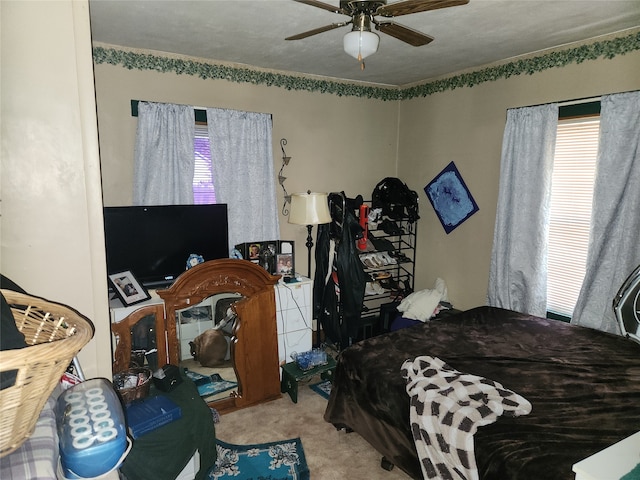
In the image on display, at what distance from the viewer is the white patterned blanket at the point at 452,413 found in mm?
1776

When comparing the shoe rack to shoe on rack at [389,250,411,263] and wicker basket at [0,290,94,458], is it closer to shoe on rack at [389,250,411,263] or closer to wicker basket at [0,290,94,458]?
shoe on rack at [389,250,411,263]

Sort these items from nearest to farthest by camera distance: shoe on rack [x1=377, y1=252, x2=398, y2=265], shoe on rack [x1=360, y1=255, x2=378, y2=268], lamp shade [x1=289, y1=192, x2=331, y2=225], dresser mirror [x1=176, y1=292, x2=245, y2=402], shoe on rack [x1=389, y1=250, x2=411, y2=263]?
dresser mirror [x1=176, y1=292, x2=245, y2=402] → lamp shade [x1=289, y1=192, x2=331, y2=225] → shoe on rack [x1=360, y1=255, x2=378, y2=268] → shoe on rack [x1=377, y1=252, x2=398, y2=265] → shoe on rack [x1=389, y1=250, x2=411, y2=263]

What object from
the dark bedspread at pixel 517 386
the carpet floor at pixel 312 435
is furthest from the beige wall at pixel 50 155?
the carpet floor at pixel 312 435

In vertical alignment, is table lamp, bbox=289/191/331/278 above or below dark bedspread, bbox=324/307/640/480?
above

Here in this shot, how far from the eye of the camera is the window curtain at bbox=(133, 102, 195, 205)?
3080mm

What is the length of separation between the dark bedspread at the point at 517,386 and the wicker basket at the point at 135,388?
3.75ft

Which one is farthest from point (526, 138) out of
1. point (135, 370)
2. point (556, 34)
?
point (135, 370)

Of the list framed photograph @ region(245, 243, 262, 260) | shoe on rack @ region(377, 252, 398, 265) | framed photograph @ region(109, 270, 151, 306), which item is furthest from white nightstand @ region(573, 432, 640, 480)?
shoe on rack @ region(377, 252, 398, 265)

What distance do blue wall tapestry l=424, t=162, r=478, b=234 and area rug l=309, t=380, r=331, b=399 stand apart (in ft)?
6.23

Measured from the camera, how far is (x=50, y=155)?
107 centimetres

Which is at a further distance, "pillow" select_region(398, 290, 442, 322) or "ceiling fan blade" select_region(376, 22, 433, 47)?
"pillow" select_region(398, 290, 442, 322)

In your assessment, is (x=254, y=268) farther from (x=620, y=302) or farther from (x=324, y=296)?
(x=620, y=302)

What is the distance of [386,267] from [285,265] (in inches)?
53.5

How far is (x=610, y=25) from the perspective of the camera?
2.60 m
